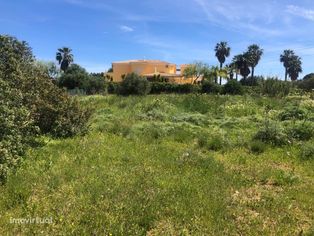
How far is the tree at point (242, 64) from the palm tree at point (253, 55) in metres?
0.75

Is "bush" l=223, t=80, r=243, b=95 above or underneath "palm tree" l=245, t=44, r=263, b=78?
underneath

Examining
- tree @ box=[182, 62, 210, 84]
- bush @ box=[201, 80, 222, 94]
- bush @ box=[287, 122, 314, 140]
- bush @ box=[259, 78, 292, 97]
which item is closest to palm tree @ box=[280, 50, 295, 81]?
tree @ box=[182, 62, 210, 84]

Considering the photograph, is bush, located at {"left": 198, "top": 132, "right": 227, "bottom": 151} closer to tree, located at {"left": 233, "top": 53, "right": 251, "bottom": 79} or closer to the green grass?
the green grass

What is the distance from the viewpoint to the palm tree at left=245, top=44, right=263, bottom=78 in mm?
84188

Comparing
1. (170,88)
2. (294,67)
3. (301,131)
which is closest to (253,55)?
(294,67)

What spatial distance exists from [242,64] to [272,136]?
75685 millimetres

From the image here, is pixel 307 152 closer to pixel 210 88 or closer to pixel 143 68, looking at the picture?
pixel 210 88

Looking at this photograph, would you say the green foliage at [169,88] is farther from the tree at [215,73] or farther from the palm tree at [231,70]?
the palm tree at [231,70]

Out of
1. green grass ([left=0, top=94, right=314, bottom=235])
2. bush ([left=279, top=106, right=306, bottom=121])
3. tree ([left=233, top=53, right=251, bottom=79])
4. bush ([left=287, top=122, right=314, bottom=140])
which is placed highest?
tree ([left=233, top=53, right=251, bottom=79])

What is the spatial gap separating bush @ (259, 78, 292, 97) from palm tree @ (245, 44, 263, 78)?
5598 cm

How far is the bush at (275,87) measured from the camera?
1098 inches

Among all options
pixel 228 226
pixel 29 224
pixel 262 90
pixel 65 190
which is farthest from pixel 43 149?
pixel 262 90

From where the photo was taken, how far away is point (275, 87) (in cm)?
2809

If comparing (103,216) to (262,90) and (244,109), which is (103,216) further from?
(262,90)
